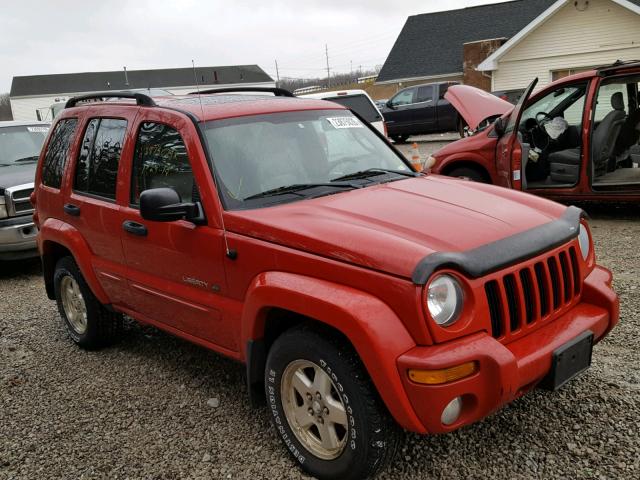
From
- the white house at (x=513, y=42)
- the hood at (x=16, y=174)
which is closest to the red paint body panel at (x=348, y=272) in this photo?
the hood at (x=16, y=174)

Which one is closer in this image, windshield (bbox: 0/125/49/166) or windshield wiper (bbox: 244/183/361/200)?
windshield wiper (bbox: 244/183/361/200)

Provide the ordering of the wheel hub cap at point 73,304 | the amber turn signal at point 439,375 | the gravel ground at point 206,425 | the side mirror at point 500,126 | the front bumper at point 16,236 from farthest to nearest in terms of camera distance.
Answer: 1. the side mirror at point 500,126
2. the front bumper at point 16,236
3. the wheel hub cap at point 73,304
4. the gravel ground at point 206,425
5. the amber turn signal at point 439,375

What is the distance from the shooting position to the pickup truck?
2016 cm

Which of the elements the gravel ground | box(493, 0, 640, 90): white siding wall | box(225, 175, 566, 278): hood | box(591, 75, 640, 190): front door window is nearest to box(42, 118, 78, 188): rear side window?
the gravel ground

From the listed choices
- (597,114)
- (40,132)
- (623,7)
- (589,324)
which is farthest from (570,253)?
(623,7)

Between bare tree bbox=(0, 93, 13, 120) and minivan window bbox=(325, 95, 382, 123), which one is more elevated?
bare tree bbox=(0, 93, 13, 120)

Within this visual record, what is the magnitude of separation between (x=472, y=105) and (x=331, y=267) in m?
5.39

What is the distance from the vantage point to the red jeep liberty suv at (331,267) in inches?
93.8

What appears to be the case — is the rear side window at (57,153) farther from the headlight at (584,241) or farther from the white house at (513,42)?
the white house at (513,42)

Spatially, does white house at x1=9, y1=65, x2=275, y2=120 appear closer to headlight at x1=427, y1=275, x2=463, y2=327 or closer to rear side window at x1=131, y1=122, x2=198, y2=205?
rear side window at x1=131, y1=122, x2=198, y2=205

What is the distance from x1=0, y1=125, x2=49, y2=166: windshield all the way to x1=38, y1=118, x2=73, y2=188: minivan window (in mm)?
4088

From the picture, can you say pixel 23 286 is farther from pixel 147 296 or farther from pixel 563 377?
pixel 563 377

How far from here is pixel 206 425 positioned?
11.4 ft

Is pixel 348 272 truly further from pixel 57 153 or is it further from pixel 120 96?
pixel 57 153
